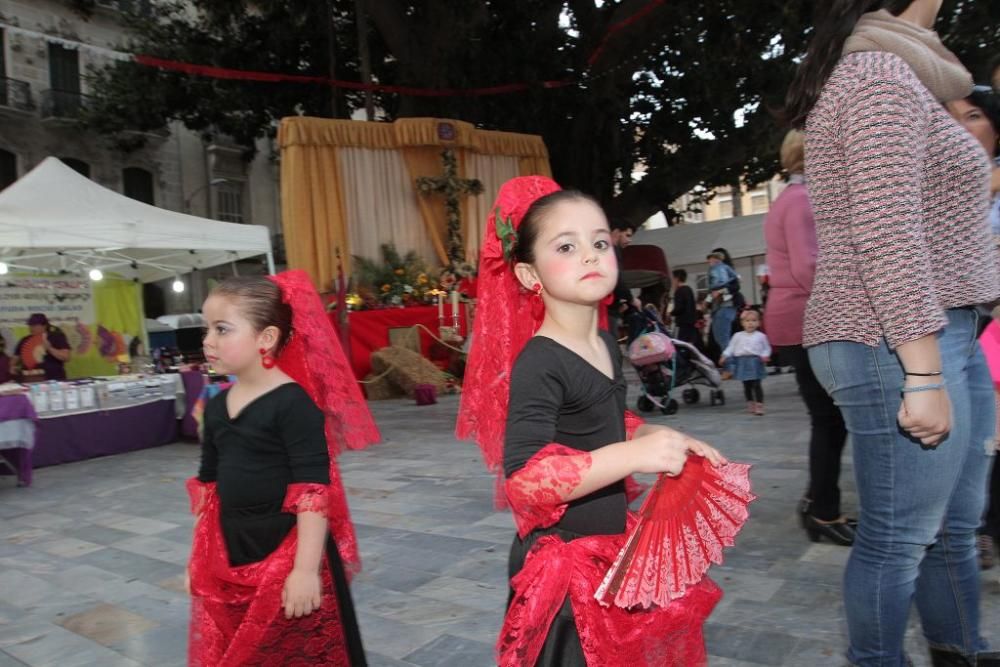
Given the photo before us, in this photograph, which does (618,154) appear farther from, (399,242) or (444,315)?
(444,315)

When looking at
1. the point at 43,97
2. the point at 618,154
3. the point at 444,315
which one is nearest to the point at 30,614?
the point at 444,315

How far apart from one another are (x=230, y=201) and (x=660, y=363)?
23.1 m

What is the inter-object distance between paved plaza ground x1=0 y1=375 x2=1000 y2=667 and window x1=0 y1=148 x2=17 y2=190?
18.7 meters

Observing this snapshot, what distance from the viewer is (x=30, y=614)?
3.13 metres

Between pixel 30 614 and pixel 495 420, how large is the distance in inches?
109

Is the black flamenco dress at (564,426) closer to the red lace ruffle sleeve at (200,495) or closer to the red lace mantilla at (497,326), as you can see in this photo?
the red lace mantilla at (497,326)

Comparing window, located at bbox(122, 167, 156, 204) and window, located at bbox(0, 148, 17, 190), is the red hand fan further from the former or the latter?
window, located at bbox(122, 167, 156, 204)

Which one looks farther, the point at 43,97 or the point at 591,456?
the point at 43,97

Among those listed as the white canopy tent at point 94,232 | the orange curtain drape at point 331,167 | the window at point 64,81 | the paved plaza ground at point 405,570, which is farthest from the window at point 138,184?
the paved plaza ground at point 405,570

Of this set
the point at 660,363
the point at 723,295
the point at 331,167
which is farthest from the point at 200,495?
the point at 331,167

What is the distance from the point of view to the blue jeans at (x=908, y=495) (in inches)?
60.4

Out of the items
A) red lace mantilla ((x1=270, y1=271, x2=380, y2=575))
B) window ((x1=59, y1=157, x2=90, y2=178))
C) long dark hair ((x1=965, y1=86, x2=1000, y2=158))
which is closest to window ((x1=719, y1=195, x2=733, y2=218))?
window ((x1=59, y1=157, x2=90, y2=178))

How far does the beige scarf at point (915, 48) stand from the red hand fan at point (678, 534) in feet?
3.09

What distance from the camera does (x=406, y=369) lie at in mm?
10219
